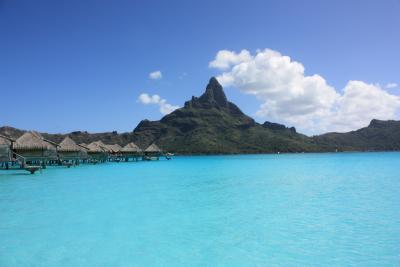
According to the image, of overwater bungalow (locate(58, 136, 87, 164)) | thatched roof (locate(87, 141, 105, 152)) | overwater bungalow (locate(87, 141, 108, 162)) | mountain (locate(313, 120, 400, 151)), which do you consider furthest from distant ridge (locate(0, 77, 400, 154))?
overwater bungalow (locate(58, 136, 87, 164))

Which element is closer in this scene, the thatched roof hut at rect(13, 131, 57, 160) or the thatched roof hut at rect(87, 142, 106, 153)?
the thatched roof hut at rect(13, 131, 57, 160)

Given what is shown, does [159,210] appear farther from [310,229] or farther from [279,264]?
[279,264]

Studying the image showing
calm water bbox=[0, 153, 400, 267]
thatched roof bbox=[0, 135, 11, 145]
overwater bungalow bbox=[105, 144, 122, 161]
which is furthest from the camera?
overwater bungalow bbox=[105, 144, 122, 161]

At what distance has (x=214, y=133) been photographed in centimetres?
15762

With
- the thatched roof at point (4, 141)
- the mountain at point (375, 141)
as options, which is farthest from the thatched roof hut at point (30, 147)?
the mountain at point (375, 141)

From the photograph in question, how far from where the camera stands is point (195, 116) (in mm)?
169250

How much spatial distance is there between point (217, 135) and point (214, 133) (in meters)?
1.57

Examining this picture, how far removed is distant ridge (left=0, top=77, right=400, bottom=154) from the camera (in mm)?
150375

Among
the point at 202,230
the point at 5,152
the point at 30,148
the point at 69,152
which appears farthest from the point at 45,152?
the point at 202,230

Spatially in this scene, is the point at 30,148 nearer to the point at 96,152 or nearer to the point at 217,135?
the point at 96,152

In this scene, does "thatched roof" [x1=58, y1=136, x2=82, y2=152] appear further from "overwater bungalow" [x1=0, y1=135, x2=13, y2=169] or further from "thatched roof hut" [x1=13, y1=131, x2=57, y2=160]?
"overwater bungalow" [x1=0, y1=135, x2=13, y2=169]

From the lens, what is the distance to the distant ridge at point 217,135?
150375 millimetres

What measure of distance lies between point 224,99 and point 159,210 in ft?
577

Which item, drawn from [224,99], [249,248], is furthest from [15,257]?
[224,99]
